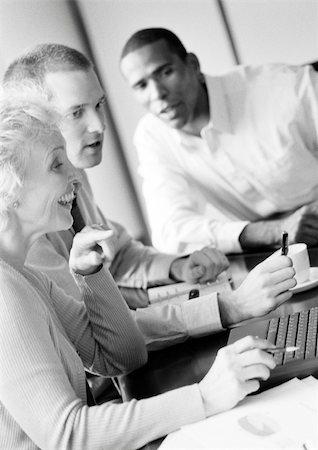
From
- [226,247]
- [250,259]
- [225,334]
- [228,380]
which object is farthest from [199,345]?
[226,247]

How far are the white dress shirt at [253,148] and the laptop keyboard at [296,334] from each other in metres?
1.20

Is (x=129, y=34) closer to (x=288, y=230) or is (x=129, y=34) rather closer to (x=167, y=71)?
(x=167, y=71)

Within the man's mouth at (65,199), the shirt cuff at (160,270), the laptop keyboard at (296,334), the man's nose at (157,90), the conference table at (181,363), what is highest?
the man's mouth at (65,199)

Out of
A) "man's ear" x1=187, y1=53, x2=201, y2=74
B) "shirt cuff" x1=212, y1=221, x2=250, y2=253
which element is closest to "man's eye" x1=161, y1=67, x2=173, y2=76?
"man's ear" x1=187, y1=53, x2=201, y2=74

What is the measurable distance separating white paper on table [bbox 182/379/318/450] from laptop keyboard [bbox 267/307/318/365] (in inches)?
3.0

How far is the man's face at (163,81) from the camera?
232cm

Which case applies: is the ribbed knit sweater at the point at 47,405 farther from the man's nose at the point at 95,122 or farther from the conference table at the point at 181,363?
the man's nose at the point at 95,122

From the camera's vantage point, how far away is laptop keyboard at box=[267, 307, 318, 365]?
38.3 inches

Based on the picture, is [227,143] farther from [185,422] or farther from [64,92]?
[185,422]

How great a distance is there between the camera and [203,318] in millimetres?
1271

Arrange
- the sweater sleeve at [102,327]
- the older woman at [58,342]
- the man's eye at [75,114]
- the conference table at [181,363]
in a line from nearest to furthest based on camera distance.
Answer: the older woman at [58,342]
the conference table at [181,363]
the sweater sleeve at [102,327]
the man's eye at [75,114]

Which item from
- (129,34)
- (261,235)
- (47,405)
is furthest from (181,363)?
(129,34)

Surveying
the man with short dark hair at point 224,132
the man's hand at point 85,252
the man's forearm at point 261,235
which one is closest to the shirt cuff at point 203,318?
the man's hand at point 85,252

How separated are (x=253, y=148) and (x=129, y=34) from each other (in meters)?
1.86
